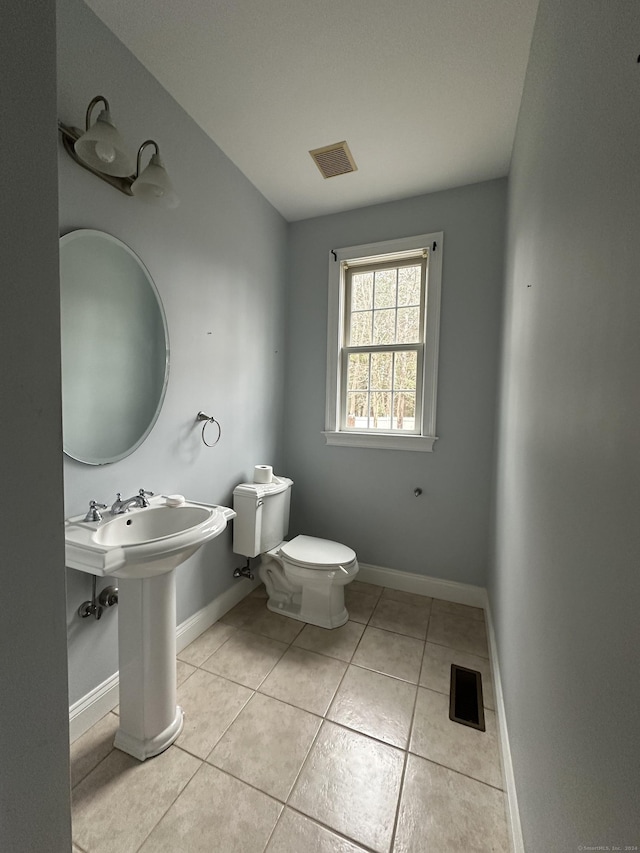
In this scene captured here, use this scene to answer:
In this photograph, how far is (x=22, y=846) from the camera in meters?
0.56

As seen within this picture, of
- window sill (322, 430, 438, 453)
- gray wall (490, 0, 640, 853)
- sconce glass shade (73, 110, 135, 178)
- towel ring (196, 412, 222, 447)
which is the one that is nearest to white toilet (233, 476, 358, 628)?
towel ring (196, 412, 222, 447)

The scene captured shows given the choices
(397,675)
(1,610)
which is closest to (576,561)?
(1,610)

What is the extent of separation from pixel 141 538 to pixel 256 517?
0.72 meters

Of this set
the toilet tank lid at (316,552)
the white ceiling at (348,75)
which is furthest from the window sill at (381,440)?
the white ceiling at (348,75)

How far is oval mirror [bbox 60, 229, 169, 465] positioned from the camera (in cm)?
128

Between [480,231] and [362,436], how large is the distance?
1493 millimetres

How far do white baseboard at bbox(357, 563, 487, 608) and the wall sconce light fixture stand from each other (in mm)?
2464

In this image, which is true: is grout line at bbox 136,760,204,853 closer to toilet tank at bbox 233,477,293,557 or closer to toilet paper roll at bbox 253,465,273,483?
toilet tank at bbox 233,477,293,557

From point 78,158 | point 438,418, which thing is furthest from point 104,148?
point 438,418

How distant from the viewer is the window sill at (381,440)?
2334 mm

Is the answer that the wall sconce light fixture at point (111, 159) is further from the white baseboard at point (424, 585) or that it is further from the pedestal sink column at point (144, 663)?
the white baseboard at point (424, 585)

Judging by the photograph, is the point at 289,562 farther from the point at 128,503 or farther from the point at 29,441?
the point at 29,441

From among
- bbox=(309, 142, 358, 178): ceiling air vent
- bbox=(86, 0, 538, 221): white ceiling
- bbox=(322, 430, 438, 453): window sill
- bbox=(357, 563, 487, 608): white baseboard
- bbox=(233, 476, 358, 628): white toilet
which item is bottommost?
bbox=(357, 563, 487, 608): white baseboard

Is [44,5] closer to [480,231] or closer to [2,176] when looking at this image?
[2,176]
